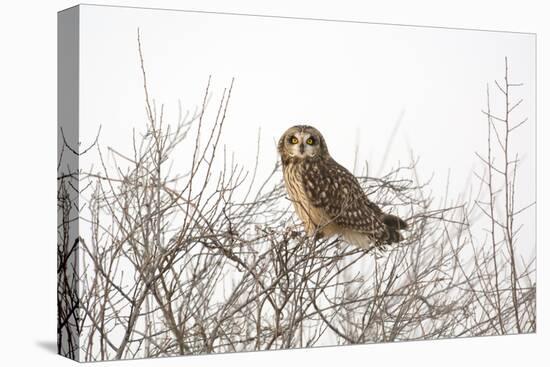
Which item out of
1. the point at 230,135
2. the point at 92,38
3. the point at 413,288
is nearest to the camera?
the point at 92,38

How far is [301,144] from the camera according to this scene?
665 centimetres

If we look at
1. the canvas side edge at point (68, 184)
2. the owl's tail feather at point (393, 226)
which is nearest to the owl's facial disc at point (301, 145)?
the owl's tail feather at point (393, 226)

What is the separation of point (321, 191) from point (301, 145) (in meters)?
0.29

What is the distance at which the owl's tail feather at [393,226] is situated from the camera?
6.97 meters

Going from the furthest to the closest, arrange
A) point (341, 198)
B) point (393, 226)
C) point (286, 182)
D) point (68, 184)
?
point (393, 226) < point (341, 198) < point (286, 182) < point (68, 184)

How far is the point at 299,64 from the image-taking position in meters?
6.66

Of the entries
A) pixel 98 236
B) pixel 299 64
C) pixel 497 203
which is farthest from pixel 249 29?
pixel 497 203

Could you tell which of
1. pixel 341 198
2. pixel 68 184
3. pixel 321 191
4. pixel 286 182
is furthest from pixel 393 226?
pixel 68 184

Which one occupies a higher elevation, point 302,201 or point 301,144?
point 301,144

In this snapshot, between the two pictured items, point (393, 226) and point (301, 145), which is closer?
point (301, 145)

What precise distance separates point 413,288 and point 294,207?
37.2 inches

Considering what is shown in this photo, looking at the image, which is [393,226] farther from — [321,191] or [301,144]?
[301,144]

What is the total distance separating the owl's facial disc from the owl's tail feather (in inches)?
25.9

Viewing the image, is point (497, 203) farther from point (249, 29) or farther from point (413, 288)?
point (249, 29)
